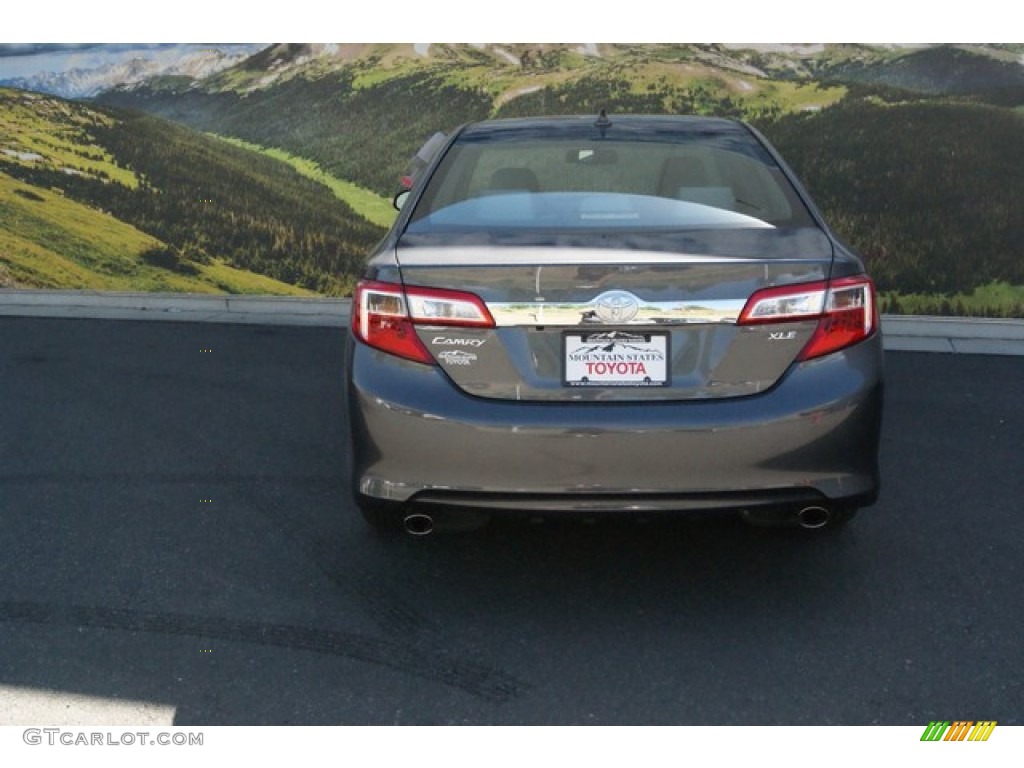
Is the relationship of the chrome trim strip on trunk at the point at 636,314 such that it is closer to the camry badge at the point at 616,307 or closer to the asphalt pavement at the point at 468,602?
the camry badge at the point at 616,307

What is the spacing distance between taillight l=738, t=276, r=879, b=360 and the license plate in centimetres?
27

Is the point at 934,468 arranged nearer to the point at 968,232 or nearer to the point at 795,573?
the point at 795,573

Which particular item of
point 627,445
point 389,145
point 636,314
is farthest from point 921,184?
point 627,445

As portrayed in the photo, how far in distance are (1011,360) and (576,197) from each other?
17.9 ft

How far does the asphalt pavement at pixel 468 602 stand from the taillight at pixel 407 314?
2.56ft

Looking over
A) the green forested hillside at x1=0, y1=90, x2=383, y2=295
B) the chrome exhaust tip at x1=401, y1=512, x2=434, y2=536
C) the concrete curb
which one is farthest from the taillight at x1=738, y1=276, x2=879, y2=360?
the green forested hillside at x1=0, y1=90, x2=383, y2=295

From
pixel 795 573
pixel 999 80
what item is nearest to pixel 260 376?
pixel 795 573

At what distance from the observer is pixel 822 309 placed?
3.93 metres

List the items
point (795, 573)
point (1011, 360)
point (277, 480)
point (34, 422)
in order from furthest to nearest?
point (1011, 360) < point (34, 422) < point (277, 480) < point (795, 573)

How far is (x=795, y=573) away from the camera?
4520 mm

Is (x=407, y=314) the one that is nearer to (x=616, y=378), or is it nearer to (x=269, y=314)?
(x=616, y=378)

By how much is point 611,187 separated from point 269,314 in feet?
23.7

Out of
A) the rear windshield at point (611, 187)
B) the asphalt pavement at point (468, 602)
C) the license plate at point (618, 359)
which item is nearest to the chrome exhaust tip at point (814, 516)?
the asphalt pavement at point (468, 602)

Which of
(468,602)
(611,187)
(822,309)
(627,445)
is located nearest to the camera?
(627,445)
